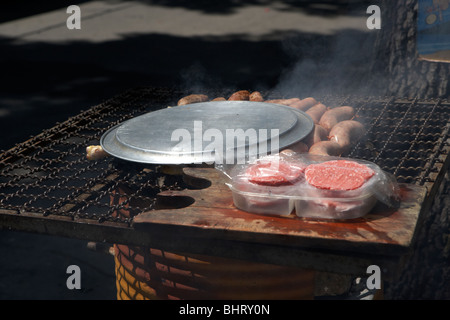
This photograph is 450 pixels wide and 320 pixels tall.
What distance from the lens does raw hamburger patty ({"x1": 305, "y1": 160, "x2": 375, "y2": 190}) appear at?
2.33 metres

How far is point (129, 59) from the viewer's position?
1145cm

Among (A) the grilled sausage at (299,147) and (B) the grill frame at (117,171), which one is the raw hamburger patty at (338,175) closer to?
(B) the grill frame at (117,171)

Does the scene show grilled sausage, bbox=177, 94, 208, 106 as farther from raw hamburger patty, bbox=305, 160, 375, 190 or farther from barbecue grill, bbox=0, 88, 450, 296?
raw hamburger patty, bbox=305, 160, 375, 190

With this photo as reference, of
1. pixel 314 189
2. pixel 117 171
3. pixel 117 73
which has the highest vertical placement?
pixel 314 189

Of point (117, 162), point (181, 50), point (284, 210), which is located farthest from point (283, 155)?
point (181, 50)

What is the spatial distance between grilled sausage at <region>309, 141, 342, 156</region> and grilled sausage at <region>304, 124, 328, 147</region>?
11 cm

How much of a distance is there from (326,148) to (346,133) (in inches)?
10.9

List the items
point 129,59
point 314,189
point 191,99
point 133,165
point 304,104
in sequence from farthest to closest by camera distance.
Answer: point 129,59, point 191,99, point 304,104, point 133,165, point 314,189

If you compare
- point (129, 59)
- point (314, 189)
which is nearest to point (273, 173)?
point (314, 189)

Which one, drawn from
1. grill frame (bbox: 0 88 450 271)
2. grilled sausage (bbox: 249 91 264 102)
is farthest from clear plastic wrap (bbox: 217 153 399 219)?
grilled sausage (bbox: 249 91 264 102)

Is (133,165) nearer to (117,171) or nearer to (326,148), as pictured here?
(117,171)

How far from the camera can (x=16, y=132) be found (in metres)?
7.78

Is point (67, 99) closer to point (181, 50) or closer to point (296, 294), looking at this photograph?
point (181, 50)

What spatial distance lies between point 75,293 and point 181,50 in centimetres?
801
